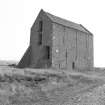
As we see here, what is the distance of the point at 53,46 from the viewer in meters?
33.2

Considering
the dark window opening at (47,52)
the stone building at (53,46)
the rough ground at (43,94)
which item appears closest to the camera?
the rough ground at (43,94)

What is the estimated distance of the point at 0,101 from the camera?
43.4 ft

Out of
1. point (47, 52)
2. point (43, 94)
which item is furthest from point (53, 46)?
point (43, 94)

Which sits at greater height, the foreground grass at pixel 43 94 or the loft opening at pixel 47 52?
the loft opening at pixel 47 52

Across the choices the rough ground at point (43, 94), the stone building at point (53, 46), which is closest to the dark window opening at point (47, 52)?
the stone building at point (53, 46)

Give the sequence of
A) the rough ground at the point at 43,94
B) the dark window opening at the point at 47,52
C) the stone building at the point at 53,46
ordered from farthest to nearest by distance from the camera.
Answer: the dark window opening at the point at 47,52
the stone building at the point at 53,46
the rough ground at the point at 43,94

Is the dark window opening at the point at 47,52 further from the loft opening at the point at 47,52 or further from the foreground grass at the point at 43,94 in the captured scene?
the foreground grass at the point at 43,94

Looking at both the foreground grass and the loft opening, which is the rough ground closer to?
the foreground grass

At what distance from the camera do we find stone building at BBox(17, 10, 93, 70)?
110 feet

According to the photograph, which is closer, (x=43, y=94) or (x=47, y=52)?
(x=43, y=94)

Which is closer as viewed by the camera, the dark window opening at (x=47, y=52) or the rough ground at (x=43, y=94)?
the rough ground at (x=43, y=94)

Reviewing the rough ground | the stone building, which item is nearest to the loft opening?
the stone building

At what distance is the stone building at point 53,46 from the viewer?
33500 mm

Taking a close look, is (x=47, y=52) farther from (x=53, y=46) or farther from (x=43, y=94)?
(x=43, y=94)
